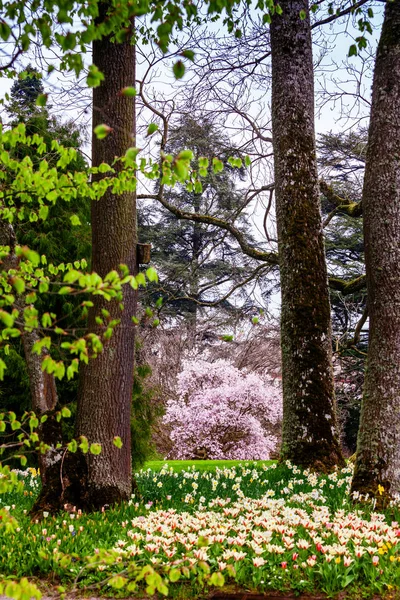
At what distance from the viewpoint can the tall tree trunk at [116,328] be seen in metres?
5.50

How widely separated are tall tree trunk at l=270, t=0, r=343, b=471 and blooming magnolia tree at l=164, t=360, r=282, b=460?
6.32 meters

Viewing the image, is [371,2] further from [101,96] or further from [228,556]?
[228,556]

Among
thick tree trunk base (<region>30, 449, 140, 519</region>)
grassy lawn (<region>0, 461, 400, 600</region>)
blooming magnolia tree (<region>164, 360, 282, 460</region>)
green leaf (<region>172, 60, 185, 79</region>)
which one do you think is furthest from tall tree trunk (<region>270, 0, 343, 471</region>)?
blooming magnolia tree (<region>164, 360, 282, 460</region>)

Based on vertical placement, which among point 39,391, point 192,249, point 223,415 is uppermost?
point 192,249

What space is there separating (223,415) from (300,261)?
6.77m

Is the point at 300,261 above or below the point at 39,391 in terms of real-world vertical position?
above

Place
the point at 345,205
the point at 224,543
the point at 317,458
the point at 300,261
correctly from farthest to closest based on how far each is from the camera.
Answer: the point at 345,205 < the point at 300,261 < the point at 317,458 < the point at 224,543

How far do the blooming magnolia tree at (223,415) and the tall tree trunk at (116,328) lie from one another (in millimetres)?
7979

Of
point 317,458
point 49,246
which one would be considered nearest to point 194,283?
point 49,246

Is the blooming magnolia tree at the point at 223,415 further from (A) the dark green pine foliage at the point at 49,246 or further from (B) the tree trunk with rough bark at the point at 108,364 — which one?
(B) the tree trunk with rough bark at the point at 108,364

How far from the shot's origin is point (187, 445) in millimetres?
14203

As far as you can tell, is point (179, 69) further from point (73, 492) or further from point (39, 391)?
point (73, 492)

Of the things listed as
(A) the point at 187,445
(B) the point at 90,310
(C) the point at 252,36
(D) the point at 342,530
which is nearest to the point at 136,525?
(D) the point at 342,530

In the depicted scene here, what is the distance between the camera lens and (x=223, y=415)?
13422 millimetres
